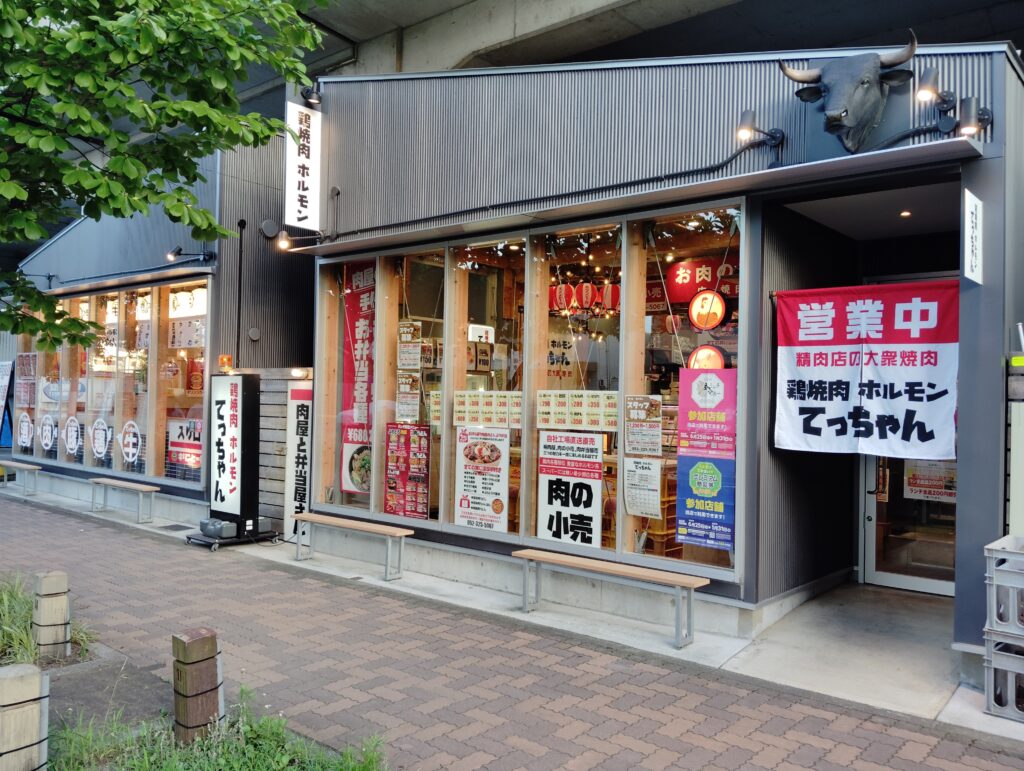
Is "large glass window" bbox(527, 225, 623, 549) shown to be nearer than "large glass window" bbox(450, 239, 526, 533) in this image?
Yes

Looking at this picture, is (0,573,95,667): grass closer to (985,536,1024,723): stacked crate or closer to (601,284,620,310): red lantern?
(601,284,620,310): red lantern

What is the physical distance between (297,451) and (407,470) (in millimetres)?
2187

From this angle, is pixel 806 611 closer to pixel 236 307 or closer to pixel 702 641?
pixel 702 641

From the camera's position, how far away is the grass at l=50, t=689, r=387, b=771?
4.04 meters

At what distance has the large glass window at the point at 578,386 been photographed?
7648mm

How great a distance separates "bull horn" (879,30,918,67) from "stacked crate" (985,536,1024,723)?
3.54m

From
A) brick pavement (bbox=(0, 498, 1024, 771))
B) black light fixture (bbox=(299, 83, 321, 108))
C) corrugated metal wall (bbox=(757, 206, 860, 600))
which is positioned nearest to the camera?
brick pavement (bbox=(0, 498, 1024, 771))

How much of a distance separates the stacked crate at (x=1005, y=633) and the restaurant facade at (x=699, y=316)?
370 millimetres

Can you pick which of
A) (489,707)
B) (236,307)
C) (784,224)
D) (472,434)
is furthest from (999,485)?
(236,307)

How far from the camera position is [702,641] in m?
6.48

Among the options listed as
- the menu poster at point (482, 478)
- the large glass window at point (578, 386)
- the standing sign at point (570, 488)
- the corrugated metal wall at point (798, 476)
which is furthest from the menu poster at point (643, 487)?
the menu poster at point (482, 478)

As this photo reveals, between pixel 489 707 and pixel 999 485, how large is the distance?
3875 mm

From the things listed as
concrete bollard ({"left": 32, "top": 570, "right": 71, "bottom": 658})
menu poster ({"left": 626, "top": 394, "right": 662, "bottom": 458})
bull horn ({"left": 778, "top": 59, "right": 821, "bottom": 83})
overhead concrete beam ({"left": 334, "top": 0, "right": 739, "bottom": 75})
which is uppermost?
overhead concrete beam ({"left": 334, "top": 0, "right": 739, "bottom": 75})

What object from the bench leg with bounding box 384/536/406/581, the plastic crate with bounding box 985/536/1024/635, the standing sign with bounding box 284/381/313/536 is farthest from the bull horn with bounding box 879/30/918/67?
the standing sign with bounding box 284/381/313/536
